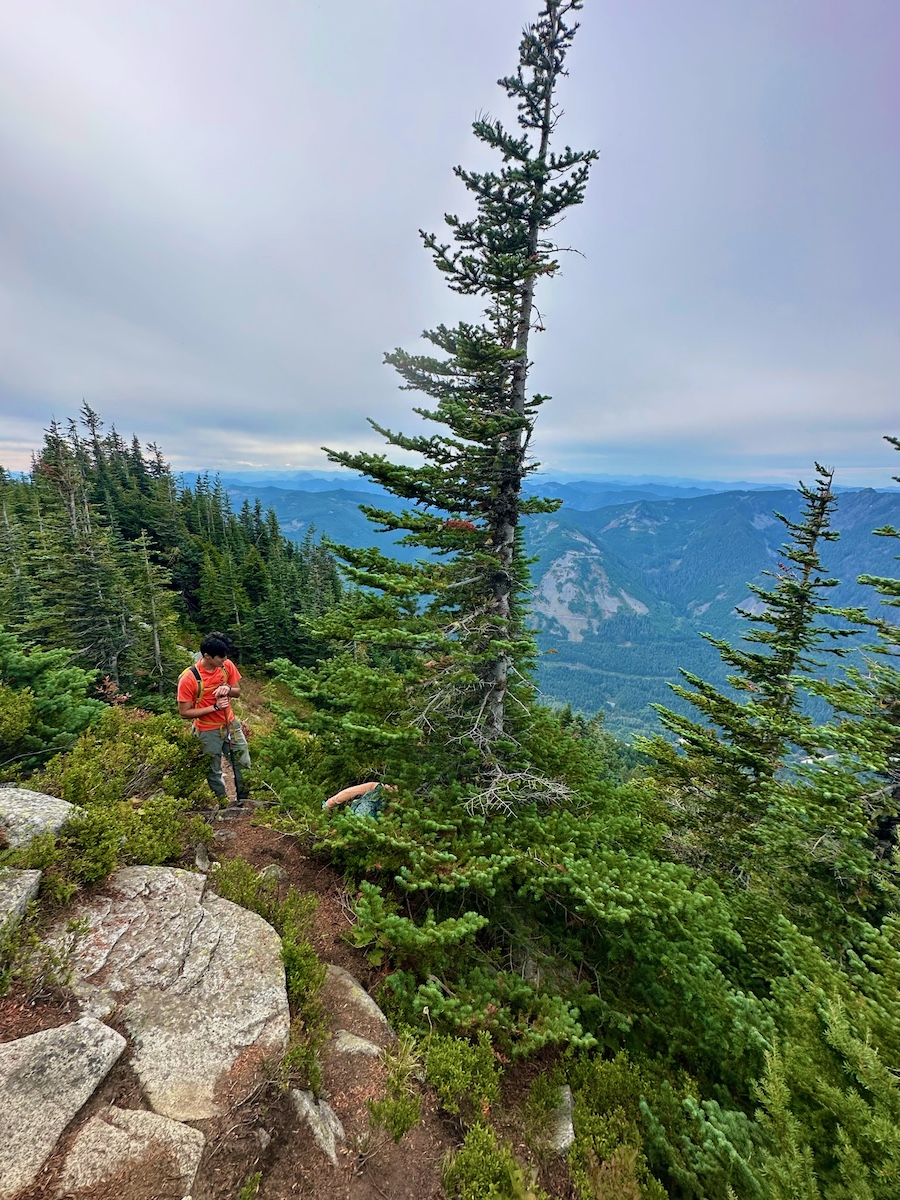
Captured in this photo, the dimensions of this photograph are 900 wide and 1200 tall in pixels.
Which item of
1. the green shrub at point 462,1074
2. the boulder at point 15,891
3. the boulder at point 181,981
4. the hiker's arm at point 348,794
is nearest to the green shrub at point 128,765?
the boulder at point 15,891

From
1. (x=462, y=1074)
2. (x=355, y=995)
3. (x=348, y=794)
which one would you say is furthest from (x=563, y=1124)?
(x=348, y=794)

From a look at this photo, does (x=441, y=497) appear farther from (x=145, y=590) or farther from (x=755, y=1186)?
(x=145, y=590)

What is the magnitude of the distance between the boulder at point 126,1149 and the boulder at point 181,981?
0.16m

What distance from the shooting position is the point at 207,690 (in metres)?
7.69

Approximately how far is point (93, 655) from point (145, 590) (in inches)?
203

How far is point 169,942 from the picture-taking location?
15.2 feet

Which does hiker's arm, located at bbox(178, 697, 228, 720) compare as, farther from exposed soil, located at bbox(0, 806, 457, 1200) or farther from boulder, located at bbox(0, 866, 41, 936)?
exposed soil, located at bbox(0, 806, 457, 1200)

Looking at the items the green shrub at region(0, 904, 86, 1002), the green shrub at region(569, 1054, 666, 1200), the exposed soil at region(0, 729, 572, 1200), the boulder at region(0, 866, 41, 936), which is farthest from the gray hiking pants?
the green shrub at region(569, 1054, 666, 1200)

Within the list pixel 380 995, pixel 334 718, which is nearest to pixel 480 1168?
pixel 380 995

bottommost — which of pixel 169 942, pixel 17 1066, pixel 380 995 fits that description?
pixel 380 995

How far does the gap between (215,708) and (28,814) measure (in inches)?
108

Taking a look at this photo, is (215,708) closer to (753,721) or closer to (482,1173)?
(482,1173)

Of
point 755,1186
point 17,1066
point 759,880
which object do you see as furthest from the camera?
point 759,880

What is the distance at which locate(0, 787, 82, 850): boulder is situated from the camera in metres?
4.76
